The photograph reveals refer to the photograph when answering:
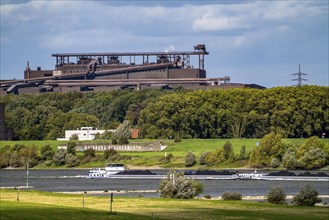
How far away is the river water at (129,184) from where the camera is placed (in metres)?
110

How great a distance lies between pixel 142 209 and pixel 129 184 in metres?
59.3

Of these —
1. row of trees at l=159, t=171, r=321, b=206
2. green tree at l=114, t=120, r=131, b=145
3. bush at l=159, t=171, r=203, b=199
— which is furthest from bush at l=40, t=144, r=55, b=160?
bush at l=159, t=171, r=203, b=199

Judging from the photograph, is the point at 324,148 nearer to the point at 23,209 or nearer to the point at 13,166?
the point at 13,166

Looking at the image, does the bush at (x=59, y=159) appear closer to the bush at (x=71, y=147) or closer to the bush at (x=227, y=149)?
the bush at (x=71, y=147)

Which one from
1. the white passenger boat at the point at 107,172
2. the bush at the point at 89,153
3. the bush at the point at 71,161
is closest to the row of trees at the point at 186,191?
the white passenger boat at the point at 107,172

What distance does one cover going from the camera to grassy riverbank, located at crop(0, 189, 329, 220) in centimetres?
5978

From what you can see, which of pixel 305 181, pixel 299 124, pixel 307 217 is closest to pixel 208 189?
pixel 305 181

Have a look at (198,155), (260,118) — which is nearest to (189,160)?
(198,155)

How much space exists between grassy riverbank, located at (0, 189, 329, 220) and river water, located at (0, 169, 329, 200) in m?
21.3

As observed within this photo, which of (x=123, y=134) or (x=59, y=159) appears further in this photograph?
(x=123, y=134)

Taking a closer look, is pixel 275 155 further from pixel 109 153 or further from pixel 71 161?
pixel 71 161

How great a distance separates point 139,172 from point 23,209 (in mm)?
84425

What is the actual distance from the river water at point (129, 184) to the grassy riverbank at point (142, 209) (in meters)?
21.3

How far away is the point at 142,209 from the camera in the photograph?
2707 inches
